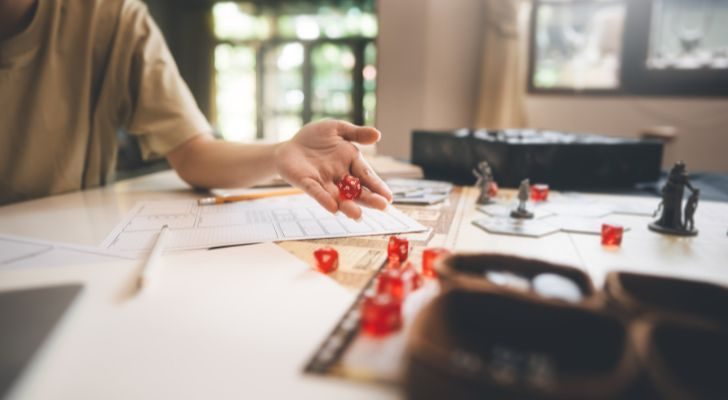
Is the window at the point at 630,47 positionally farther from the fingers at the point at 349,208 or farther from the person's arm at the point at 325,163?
the fingers at the point at 349,208

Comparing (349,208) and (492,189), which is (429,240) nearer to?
(349,208)

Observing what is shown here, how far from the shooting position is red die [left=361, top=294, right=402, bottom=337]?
42cm

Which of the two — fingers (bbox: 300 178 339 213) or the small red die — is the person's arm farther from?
the small red die

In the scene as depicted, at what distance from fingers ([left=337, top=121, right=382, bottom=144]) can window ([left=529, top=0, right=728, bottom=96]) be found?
2.94 metres

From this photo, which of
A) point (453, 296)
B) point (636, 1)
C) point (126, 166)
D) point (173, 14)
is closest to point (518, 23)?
point (636, 1)

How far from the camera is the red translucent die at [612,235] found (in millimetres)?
708

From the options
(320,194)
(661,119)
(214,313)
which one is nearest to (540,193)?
(320,194)

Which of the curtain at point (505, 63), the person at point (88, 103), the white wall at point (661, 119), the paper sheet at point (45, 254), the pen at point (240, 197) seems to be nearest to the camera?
the paper sheet at point (45, 254)

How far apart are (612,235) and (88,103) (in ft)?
3.91

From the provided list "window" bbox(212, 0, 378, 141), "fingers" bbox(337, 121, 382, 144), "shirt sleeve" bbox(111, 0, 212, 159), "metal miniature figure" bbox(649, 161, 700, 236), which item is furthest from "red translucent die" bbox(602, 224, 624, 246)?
"window" bbox(212, 0, 378, 141)

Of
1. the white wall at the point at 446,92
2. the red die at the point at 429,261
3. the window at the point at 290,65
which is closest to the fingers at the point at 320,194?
the red die at the point at 429,261

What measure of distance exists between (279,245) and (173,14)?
619cm

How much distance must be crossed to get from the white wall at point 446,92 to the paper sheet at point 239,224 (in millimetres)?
2633

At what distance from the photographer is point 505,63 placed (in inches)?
133
